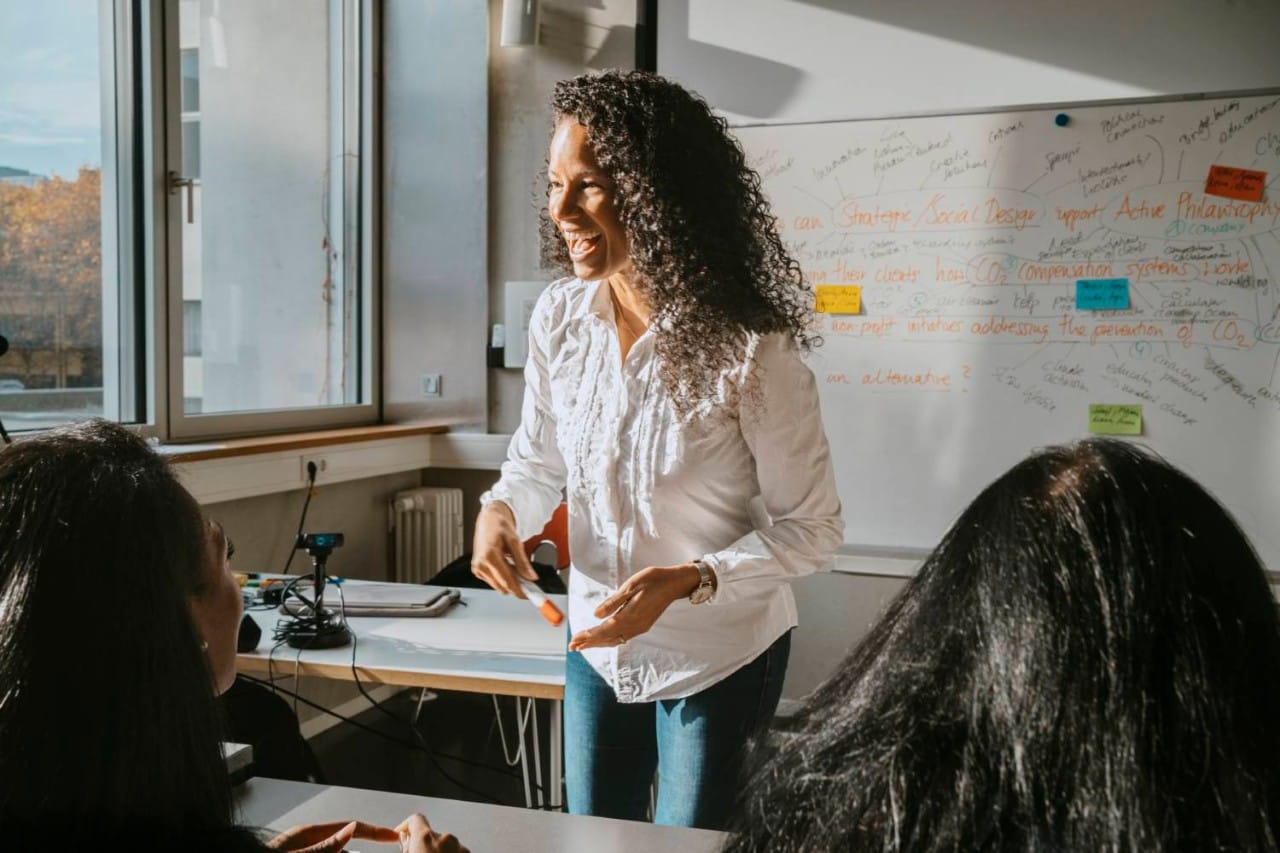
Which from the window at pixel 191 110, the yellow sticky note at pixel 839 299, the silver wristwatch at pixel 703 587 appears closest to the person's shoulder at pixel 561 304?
the silver wristwatch at pixel 703 587

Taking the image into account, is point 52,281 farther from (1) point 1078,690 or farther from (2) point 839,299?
(1) point 1078,690

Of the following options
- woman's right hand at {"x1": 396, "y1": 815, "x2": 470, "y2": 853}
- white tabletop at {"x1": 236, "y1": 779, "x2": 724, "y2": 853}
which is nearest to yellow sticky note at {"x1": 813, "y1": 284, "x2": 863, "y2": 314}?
white tabletop at {"x1": 236, "y1": 779, "x2": 724, "y2": 853}

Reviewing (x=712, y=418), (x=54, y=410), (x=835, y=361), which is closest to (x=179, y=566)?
(x=712, y=418)

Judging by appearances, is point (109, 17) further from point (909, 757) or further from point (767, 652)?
point (909, 757)

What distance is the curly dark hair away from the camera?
1449mm

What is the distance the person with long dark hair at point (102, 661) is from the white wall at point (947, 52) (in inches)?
110

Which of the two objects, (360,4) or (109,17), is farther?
(360,4)

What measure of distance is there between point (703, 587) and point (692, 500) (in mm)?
163

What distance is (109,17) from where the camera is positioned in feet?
9.40

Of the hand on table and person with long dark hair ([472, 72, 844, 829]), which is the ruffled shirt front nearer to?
person with long dark hair ([472, 72, 844, 829])

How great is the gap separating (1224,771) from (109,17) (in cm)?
318

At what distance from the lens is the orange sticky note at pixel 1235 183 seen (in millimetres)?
2773

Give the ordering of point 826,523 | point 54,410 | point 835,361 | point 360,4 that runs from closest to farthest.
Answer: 1. point 826,523
2. point 54,410
3. point 835,361
4. point 360,4

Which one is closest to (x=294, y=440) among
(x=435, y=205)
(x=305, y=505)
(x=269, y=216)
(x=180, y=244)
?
(x=305, y=505)
